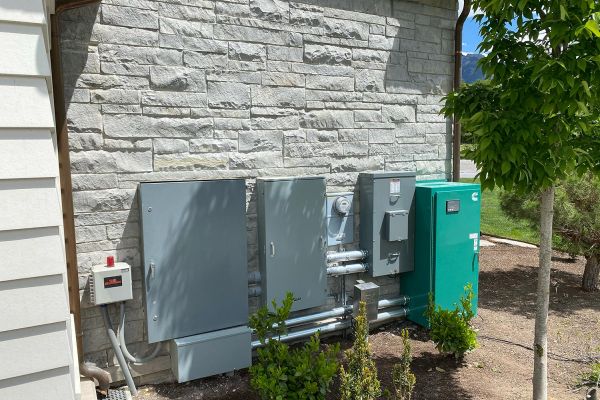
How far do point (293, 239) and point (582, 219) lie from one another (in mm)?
4127

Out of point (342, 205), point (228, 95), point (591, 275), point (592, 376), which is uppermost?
point (228, 95)

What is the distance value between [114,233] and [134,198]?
0.31 meters

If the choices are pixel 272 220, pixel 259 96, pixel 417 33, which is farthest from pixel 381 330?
pixel 417 33

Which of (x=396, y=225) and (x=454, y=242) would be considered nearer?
(x=396, y=225)

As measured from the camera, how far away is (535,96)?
2.96m

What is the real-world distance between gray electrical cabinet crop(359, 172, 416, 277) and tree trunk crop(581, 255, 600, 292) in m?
3.11

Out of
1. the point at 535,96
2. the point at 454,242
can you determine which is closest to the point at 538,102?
the point at 535,96

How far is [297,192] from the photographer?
424 centimetres

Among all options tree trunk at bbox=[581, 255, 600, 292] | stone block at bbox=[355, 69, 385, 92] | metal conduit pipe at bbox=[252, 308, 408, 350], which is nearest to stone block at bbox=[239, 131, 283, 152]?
stone block at bbox=[355, 69, 385, 92]

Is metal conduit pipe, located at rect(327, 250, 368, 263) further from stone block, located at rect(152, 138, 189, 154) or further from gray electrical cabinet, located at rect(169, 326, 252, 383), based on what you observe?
stone block, located at rect(152, 138, 189, 154)

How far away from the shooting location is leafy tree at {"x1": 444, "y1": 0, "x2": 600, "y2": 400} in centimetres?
272

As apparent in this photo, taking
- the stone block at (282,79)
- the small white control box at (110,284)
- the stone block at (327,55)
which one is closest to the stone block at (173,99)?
the stone block at (282,79)

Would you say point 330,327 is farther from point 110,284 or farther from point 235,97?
point 235,97

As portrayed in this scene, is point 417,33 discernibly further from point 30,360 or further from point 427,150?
point 30,360
